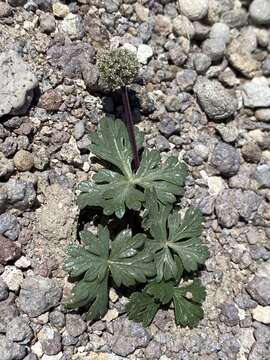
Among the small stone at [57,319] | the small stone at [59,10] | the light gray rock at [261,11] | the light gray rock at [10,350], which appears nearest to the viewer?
the light gray rock at [10,350]

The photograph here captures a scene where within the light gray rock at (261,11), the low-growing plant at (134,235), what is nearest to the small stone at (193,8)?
the light gray rock at (261,11)

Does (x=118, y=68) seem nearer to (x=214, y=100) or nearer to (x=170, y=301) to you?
(x=214, y=100)

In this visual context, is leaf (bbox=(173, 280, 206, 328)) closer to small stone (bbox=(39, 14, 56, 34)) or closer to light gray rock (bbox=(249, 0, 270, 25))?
small stone (bbox=(39, 14, 56, 34))

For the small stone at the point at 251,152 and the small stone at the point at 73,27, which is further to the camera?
the small stone at the point at 251,152

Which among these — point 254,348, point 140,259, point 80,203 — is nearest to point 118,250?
point 140,259

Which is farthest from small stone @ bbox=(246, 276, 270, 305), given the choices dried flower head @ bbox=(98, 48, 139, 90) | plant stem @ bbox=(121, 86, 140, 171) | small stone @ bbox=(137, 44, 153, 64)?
small stone @ bbox=(137, 44, 153, 64)

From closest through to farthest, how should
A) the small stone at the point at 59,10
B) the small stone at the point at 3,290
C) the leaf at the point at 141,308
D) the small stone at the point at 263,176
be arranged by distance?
the small stone at the point at 3,290 → the leaf at the point at 141,308 → the small stone at the point at 59,10 → the small stone at the point at 263,176

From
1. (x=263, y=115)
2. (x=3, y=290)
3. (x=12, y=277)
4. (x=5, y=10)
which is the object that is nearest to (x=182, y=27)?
(x=263, y=115)

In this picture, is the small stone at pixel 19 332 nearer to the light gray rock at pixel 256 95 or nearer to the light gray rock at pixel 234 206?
the light gray rock at pixel 234 206
